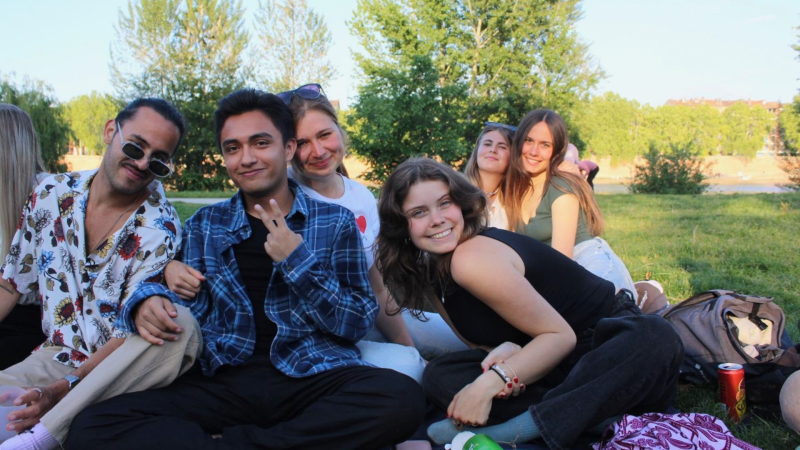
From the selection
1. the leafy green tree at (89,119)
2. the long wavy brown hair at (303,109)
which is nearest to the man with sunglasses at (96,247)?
the long wavy brown hair at (303,109)

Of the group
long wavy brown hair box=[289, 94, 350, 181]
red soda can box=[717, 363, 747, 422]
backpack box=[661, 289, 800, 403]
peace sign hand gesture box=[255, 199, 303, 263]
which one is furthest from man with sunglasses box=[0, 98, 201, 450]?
backpack box=[661, 289, 800, 403]

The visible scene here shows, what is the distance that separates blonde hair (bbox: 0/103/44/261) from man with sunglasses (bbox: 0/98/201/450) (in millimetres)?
243

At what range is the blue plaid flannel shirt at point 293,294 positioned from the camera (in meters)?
2.74

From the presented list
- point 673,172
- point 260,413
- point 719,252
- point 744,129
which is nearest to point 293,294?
point 260,413

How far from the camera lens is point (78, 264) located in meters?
2.97

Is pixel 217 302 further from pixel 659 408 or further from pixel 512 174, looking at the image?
pixel 512 174

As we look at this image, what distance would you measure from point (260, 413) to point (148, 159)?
1.40 meters

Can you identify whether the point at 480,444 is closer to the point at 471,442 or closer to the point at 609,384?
the point at 471,442

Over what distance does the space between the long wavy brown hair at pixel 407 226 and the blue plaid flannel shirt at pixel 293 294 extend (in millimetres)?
163

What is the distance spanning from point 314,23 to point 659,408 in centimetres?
3115

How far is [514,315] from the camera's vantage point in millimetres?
2695

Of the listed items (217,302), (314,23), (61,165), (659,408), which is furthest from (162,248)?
(314,23)

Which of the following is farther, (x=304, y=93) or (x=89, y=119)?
(x=89, y=119)

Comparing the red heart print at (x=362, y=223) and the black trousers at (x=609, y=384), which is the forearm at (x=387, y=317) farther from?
the black trousers at (x=609, y=384)
